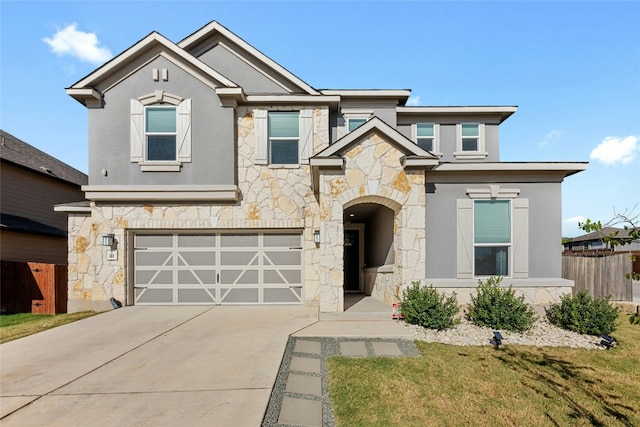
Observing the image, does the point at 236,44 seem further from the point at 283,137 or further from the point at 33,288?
the point at 33,288

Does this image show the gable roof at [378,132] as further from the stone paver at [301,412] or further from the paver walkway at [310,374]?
the stone paver at [301,412]

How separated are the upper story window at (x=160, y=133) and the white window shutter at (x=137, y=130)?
0.45ft

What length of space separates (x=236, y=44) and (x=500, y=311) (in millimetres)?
11315

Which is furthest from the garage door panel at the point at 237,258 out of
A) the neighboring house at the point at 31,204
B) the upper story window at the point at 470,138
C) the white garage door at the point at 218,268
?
the upper story window at the point at 470,138

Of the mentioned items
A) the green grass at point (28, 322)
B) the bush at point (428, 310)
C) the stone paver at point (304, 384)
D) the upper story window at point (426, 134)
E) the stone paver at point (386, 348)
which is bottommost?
the green grass at point (28, 322)

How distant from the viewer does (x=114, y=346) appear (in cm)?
618

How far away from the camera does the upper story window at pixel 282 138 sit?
10.1 meters

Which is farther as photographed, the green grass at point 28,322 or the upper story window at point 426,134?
the upper story window at point 426,134

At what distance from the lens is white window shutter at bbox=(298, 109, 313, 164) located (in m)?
9.98

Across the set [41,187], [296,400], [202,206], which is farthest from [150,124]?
[296,400]

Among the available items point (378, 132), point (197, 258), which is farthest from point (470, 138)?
point (197, 258)

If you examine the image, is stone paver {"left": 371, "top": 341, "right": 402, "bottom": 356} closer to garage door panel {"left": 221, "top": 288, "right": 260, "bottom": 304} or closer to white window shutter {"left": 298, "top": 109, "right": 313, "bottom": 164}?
garage door panel {"left": 221, "top": 288, "right": 260, "bottom": 304}

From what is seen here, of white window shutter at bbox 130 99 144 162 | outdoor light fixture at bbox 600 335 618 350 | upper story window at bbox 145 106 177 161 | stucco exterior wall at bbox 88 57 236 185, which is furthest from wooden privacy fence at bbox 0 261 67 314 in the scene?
outdoor light fixture at bbox 600 335 618 350

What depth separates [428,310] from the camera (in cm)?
725
